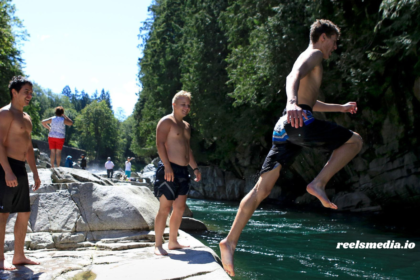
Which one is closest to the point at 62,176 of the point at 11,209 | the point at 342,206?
the point at 11,209

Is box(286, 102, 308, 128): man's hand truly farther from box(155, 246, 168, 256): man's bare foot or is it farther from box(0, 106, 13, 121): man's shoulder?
box(0, 106, 13, 121): man's shoulder

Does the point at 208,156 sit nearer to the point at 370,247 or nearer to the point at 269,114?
the point at 269,114

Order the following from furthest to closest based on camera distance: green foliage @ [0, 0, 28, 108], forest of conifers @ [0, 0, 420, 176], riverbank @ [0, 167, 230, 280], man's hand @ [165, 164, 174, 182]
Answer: green foliage @ [0, 0, 28, 108], forest of conifers @ [0, 0, 420, 176], man's hand @ [165, 164, 174, 182], riverbank @ [0, 167, 230, 280]

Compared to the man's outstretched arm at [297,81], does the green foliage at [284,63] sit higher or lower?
higher

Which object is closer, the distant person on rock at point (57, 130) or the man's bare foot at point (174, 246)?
the man's bare foot at point (174, 246)

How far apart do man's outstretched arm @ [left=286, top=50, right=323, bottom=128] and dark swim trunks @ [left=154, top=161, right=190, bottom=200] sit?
2.29m

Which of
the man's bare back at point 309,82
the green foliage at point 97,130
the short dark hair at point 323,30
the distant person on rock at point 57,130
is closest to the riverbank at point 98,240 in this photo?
the man's bare back at point 309,82

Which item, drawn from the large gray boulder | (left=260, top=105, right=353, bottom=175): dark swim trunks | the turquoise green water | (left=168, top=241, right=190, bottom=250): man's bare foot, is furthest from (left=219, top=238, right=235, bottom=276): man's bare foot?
the large gray boulder

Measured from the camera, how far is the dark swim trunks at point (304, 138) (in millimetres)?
3600

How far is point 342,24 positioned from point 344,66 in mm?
1537

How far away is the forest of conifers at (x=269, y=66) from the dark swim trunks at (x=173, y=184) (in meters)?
7.51

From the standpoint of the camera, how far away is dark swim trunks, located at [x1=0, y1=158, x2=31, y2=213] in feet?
14.8

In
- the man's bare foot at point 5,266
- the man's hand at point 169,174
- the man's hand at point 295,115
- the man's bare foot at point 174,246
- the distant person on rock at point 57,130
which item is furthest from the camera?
the distant person on rock at point 57,130

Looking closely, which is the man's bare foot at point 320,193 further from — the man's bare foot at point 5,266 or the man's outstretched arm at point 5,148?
the man's bare foot at point 5,266
